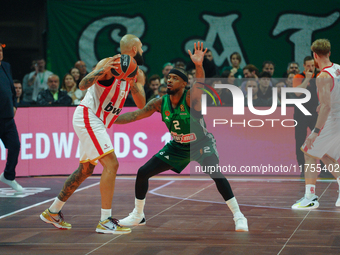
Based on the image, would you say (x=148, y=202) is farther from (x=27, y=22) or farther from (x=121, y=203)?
(x=27, y=22)

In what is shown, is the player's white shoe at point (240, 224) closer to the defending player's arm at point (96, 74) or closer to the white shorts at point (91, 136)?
the white shorts at point (91, 136)

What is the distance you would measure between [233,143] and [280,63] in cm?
452

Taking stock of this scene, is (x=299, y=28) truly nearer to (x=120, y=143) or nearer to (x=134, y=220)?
(x=120, y=143)

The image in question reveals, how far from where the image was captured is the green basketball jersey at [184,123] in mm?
6207

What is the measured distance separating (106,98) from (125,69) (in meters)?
0.54

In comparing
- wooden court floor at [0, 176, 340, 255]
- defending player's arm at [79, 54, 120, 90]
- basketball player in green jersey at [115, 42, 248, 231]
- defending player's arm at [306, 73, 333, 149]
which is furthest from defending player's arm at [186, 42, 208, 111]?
defending player's arm at [306, 73, 333, 149]

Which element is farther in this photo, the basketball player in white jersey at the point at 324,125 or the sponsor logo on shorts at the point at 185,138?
the basketball player in white jersey at the point at 324,125

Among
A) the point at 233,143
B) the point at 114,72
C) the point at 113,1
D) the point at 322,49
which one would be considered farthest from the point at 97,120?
the point at 113,1

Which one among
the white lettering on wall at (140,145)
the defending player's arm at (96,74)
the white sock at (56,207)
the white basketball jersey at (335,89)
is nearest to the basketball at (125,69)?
the defending player's arm at (96,74)

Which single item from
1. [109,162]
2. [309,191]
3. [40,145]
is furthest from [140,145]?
[109,162]

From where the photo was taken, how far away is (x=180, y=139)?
6.30 meters

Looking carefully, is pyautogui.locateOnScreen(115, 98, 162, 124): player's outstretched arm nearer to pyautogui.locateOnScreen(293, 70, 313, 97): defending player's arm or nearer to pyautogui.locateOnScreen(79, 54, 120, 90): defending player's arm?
pyautogui.locateOnScreen(79, 54, 120, 90): defending player's arm

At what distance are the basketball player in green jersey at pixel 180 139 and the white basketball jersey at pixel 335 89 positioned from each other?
1.92 meters

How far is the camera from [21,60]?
601 inches
